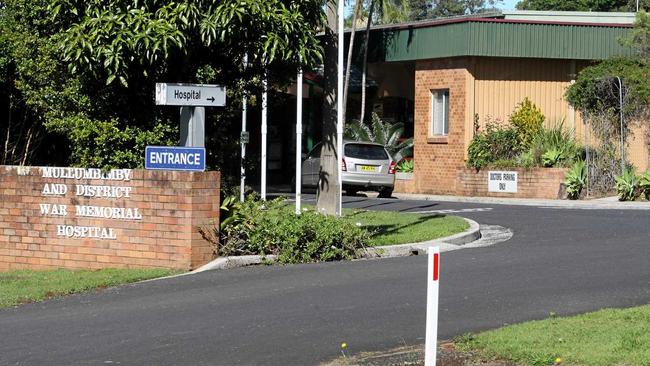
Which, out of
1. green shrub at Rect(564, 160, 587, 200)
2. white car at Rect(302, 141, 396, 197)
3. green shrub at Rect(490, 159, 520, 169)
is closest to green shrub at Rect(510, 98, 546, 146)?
green shrub at Rect(490, 159, 520, 169)

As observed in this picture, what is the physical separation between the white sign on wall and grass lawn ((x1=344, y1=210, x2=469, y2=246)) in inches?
355

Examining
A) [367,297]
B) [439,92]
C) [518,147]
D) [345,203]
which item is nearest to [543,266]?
[367,297]

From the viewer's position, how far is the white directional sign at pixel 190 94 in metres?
13.7

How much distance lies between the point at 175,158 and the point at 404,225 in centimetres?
558

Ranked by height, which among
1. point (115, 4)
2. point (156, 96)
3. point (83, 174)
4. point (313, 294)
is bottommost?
point (313, 294)

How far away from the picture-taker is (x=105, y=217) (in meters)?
14.3

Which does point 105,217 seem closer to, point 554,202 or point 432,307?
point 432,307

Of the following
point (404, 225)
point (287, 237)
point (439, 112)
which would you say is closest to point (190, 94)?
point (287, 237)

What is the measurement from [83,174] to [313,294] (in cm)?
467

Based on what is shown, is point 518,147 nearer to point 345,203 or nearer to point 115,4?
point 345,203

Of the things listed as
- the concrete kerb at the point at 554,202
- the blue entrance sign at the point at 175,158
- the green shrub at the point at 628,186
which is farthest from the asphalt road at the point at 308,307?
the green shrub at the point at 628,186

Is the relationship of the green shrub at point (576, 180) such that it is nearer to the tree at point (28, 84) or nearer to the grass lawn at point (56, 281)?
the tree at point (28, 84)

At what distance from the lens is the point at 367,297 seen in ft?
36.3

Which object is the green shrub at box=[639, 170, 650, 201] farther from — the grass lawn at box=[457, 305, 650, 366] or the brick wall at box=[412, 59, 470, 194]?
the grass lawn at box=[457, 305, 650, 366]
